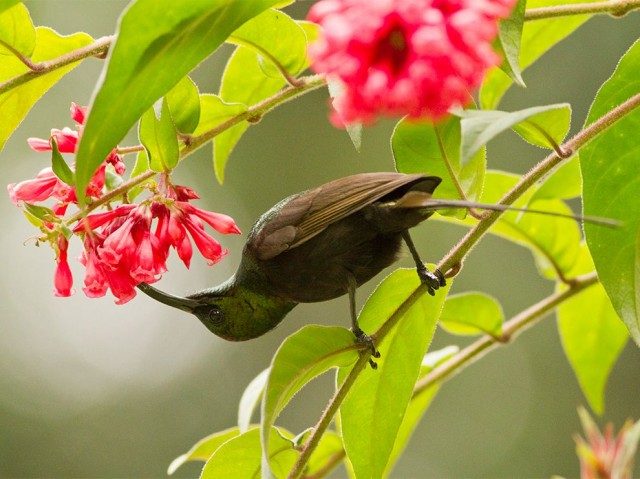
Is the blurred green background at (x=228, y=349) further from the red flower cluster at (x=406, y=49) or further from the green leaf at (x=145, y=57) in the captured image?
the red flower cluster at (x=406, y=49)

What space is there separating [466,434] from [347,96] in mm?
8345

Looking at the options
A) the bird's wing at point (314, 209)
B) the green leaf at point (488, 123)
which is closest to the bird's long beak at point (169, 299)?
the bird's wing at point (314, 209)

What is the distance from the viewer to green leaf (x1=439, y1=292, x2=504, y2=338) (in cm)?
298

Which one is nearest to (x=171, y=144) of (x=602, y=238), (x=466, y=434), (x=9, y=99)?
(x=9, y=99)

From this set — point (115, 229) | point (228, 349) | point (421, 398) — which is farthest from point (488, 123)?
point (228, 349)

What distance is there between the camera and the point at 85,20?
10969mm

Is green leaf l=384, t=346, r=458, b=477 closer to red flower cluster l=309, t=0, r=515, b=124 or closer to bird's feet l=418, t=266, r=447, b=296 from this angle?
bird's feet l=418, t=266, r=447, b=296

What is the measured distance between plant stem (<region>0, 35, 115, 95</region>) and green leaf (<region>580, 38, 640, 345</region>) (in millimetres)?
995

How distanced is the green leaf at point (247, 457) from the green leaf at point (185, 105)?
0.67 meters

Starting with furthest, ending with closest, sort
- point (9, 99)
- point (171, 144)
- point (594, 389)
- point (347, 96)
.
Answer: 1. point (594, 389)
2. point (9, 99)
3. point (171, 144)
4. point (347, 96)

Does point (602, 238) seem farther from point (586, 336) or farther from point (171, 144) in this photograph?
point (586, 336)

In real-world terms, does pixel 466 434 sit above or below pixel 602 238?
below

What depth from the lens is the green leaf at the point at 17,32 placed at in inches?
90.2

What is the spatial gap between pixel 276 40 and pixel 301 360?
2.52 ft
